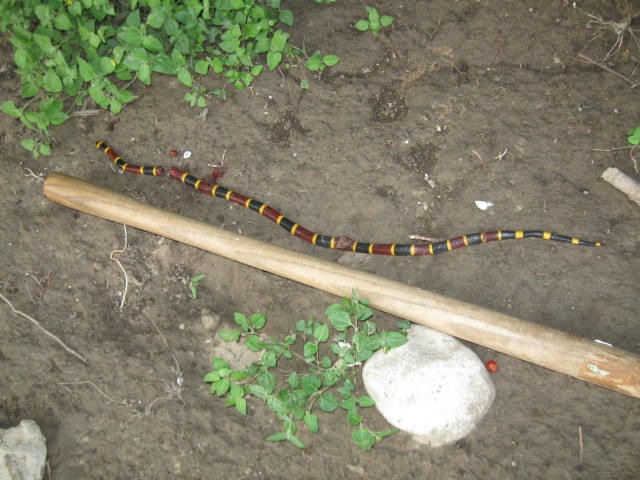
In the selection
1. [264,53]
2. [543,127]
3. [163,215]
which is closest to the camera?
[163,215]

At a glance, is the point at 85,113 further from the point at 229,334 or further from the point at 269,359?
the point at 269,359

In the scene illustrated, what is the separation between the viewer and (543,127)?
4.34m

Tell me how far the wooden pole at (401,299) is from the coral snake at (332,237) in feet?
2.31

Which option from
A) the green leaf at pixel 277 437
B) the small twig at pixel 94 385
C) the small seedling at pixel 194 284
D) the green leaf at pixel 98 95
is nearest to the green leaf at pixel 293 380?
the green leaf at pixel 277 437

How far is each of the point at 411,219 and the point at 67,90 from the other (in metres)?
3.37

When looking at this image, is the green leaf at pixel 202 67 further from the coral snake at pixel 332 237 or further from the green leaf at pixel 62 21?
the green leaf at pixel 62 21

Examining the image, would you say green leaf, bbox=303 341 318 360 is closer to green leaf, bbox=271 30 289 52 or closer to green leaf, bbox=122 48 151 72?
green leaf, bbox=271 30 289 52

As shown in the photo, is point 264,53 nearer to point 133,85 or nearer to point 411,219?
point 133,85

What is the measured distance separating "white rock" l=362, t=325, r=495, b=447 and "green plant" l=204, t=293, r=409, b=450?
0.13m

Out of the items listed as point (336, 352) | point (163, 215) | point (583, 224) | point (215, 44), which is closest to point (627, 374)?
point (583, 224)

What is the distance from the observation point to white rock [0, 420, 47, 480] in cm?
341

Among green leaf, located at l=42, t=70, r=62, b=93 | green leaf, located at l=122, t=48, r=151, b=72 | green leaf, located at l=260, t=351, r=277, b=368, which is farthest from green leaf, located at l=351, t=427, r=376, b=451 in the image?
green leaf, located at l=42, t=70, r=62, b=93

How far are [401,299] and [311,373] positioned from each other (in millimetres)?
Answer: 998

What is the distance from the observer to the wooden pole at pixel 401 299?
118 inches
